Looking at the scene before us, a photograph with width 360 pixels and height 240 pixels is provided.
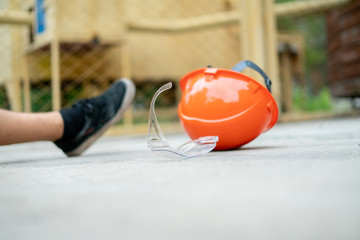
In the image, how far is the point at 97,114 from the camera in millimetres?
1415

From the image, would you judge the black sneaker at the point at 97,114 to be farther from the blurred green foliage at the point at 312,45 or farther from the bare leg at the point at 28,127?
the blurred green foliage at the point at 312,45

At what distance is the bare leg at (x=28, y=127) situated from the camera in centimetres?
125

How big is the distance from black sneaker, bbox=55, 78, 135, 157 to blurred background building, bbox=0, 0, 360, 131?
2.91 ft

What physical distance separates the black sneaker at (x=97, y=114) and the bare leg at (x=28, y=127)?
7cm

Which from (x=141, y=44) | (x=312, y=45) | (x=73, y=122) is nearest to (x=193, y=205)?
(x=73, y=122)

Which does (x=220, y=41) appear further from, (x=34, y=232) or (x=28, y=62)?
(x=34, y=232)

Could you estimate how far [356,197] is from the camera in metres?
0.51

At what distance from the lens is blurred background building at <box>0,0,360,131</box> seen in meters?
2.43

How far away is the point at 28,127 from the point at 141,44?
2087 millimetres

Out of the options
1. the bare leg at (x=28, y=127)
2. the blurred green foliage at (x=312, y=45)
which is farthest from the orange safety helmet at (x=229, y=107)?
the blurred green foliage at (x=312, y=45)

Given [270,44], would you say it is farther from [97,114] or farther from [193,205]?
[193,205]

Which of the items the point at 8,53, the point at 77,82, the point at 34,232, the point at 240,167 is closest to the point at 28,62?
the point at 8,53

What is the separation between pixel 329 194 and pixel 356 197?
0.03 metres

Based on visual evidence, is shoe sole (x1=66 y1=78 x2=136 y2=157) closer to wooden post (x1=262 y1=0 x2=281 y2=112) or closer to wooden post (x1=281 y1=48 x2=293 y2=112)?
wooden post (x1=262 y1=0 x2=281 y2=112)
